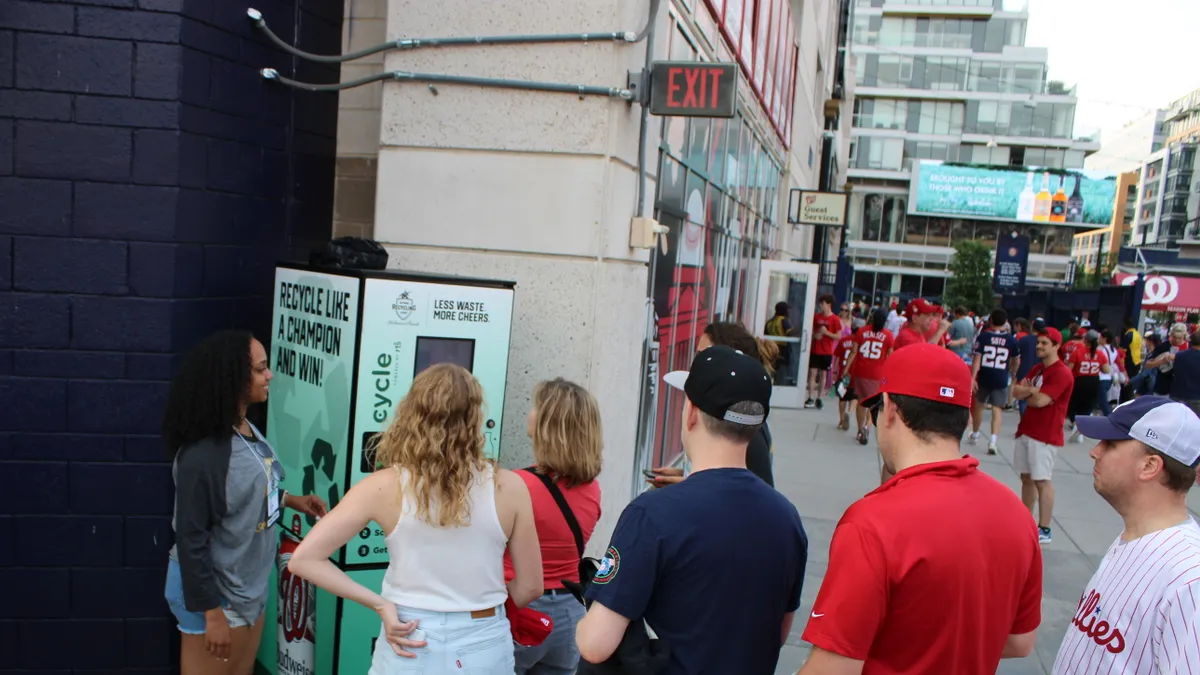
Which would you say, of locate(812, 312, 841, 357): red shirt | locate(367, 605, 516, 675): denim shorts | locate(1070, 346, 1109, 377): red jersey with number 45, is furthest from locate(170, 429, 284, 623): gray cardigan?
locate(1070, 346, 1109, 377): red jersey with number 45

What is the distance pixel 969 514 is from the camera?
205 centimetres

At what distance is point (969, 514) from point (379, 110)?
407cm

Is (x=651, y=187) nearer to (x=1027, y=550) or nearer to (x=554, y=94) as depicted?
(x=554, y=94)

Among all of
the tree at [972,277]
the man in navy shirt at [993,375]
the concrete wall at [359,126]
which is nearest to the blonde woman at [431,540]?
the concrete wall at [359,126]

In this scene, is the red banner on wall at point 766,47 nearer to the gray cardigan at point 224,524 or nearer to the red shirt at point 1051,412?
the red shirt at point 1051,412

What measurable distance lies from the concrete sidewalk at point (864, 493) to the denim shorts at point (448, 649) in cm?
254

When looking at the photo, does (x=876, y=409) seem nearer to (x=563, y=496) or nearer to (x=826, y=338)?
(x=826, y=338)

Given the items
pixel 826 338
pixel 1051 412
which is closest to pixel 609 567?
pixel 1051 412

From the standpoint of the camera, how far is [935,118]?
72.8m

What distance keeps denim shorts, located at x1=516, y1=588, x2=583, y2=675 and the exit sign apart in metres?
2.54

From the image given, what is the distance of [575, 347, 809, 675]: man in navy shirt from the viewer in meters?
2.00

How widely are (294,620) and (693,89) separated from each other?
327 centimetres

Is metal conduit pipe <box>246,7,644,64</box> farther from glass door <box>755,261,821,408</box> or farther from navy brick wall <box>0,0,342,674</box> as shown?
glass door <box>755,261,821,408</box>

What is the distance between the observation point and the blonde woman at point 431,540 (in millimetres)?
2561
